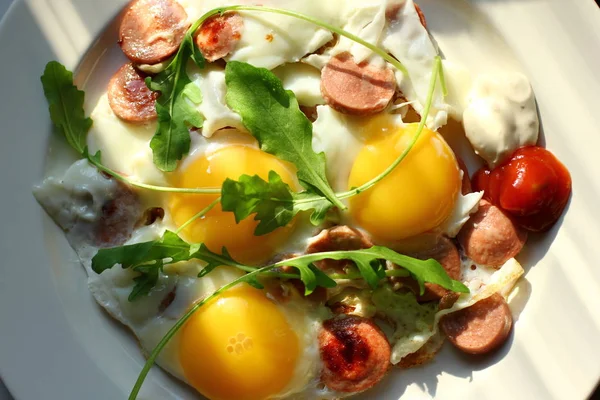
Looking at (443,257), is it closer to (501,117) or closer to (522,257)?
(522,257)

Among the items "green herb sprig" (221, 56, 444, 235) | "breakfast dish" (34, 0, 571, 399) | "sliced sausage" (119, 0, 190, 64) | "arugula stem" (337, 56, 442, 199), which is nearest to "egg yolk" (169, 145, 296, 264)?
"breakfast dish" (34, 0, 571, 399)

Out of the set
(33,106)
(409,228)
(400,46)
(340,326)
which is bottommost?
(340,326)

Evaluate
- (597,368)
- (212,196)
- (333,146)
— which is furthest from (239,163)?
(597,368)

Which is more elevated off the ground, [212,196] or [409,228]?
[212,196]

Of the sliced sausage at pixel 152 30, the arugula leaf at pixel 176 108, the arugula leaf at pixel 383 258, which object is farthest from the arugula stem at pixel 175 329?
the sliced sausage at pixel 152 30

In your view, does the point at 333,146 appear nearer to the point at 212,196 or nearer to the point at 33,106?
the point at 212,196

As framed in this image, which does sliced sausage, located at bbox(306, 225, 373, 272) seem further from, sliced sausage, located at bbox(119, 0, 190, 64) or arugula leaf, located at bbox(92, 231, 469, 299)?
sliced sausage, located at bbox(119, 0, 190, 64)
